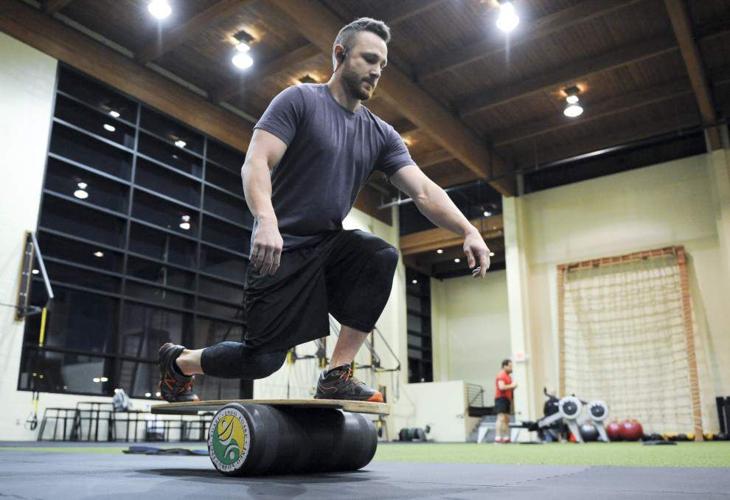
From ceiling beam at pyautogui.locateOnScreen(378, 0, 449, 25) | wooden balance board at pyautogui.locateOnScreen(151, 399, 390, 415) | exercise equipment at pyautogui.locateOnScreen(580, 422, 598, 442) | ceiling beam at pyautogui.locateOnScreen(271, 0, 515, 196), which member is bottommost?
exercise equipment at pyautogui.locateOnScreen(580, 422, 598, 442)

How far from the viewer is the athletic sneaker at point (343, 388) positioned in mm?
1890

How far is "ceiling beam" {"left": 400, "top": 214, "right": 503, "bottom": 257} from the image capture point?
41.4 ft

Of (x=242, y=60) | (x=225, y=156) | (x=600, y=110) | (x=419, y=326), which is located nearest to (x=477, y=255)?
(x=242, y=60)

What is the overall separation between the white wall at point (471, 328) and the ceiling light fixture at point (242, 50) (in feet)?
29.1

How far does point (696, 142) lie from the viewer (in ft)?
35.3

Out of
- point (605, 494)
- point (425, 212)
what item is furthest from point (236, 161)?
point (605, 494)

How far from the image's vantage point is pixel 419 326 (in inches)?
620

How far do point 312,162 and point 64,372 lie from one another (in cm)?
680

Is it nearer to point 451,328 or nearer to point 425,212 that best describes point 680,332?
point 451,328

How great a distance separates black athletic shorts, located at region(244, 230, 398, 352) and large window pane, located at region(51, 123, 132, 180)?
717 cm

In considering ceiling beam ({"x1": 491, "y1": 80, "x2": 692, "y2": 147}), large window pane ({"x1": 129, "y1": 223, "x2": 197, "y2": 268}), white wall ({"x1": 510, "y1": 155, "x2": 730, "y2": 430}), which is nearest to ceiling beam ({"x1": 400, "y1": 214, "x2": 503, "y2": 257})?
white wall ({"x1": 510, "y1": 155, "x2": 730, "y2": 430})

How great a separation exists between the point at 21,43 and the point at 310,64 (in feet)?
11.8

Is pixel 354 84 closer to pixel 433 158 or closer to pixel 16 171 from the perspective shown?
pixel 16 171

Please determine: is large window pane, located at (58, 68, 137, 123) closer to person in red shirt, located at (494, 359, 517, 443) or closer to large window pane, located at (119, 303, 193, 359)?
large window pane, located at (119, 303, 193, 359)
